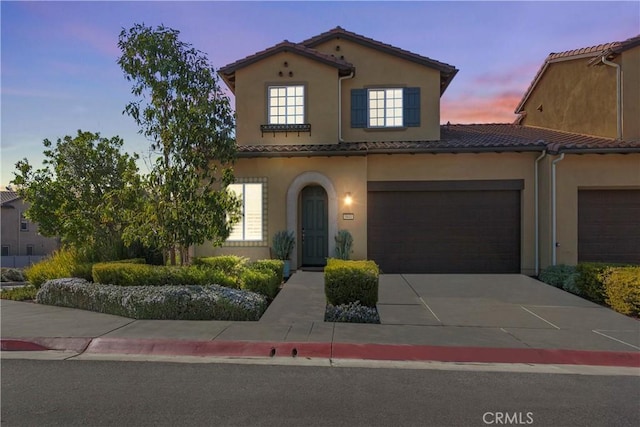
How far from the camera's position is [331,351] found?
5.59 m

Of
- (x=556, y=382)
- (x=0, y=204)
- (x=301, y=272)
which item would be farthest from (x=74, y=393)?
(x=0, y=204)

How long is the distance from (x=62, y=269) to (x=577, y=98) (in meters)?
16.7

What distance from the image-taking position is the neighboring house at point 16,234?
3900 cm

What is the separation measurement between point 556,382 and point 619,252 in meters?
9.23

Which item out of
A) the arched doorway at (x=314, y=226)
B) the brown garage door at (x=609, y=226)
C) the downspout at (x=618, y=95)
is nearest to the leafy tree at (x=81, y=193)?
the arched doorway at (x=314, y=226)

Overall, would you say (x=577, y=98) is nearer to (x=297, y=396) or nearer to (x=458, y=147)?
(x=458, y=147)

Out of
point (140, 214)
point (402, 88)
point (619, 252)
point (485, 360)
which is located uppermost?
point (402, 88)

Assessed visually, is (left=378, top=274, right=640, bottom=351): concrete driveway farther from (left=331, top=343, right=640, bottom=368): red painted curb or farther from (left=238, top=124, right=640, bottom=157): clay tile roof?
(left=238, top=124, right=640, bottom=157): clay tile roof

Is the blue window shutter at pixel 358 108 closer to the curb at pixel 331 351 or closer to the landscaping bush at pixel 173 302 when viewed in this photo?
the landscaping bush at pixel 173 302

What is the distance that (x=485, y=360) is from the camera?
17.7 feet

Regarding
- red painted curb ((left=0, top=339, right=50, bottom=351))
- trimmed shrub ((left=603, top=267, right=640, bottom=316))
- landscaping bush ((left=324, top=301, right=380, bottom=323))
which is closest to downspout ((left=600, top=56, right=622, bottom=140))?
trimmed shrub ((left=603, top=267, right=640, bottom=316))

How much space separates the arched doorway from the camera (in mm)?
12547

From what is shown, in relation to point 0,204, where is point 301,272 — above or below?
below

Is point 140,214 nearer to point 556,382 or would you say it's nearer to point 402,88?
point 556,382
